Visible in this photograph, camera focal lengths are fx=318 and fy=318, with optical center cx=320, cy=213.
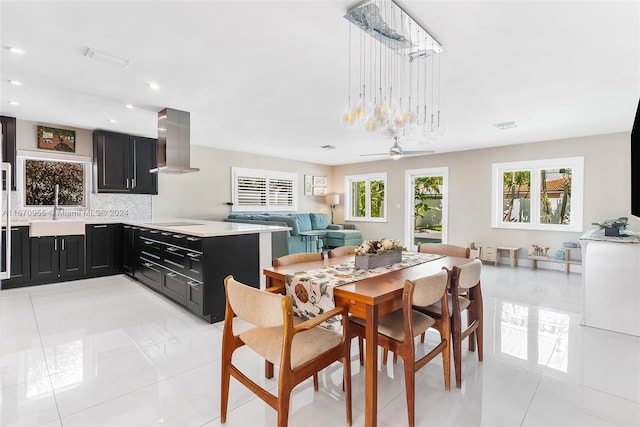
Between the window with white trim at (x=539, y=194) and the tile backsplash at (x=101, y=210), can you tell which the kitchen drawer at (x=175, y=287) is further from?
the window with white trim at (x=539, y=194)

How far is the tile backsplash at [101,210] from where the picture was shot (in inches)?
189

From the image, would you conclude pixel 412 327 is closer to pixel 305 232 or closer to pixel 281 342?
pixel 281 342

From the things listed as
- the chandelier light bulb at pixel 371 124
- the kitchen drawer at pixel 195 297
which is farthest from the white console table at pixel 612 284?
the kitchen drawer at pixel 195 297

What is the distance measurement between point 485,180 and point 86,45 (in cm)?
673

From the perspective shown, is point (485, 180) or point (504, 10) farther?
point (485, 180)

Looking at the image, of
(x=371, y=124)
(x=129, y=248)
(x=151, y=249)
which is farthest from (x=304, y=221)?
(x=371, y=124)

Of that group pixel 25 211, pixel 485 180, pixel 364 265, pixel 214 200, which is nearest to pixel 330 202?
pixel 214 200

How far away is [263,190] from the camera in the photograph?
7.73 m

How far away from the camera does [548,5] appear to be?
1.99m

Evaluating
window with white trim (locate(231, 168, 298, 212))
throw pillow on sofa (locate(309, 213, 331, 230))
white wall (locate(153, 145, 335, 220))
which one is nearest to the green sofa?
throw pillow on sofa (locate(309, 213, 331, 230))

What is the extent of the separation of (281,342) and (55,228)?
4727mm

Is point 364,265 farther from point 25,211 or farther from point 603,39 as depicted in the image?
point 25,211

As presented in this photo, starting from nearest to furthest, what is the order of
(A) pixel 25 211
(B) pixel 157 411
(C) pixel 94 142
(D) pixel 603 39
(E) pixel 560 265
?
(B) pixel 157 411 → (D) pixel 603 39 → (A) pixel 25 211 → (C) pixel 94 142 → (E) pixel 560 265

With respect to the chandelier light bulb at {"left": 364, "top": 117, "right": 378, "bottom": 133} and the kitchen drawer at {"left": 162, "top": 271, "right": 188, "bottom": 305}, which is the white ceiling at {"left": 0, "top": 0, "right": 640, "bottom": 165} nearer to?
the chandelier light bulb at {"left": 364, "top": 117, "right": 378, "bottom": 133}
